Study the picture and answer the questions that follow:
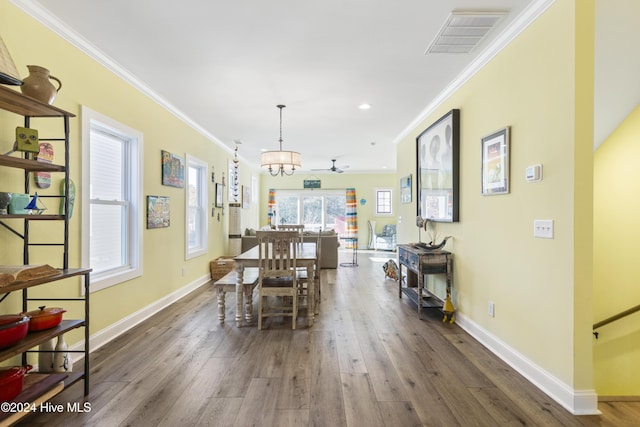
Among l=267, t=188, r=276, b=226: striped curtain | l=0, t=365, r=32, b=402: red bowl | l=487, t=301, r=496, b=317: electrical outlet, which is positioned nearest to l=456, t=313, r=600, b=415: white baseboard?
l=487, t=301, r=496, b=317: electrical outlet

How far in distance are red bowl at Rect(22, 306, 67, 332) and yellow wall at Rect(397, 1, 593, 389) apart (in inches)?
125

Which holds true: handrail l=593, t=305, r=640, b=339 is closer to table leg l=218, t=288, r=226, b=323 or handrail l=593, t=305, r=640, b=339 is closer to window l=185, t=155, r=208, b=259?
table leg l=218, t=288, r=226, b=323

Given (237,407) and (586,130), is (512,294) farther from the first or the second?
(237,407)

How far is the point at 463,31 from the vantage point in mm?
2416

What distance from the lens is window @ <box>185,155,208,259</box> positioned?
5.15 metres

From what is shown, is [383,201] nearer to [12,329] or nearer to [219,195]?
[219,195]

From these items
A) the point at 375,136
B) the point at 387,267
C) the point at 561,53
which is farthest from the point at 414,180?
the point at 561,53

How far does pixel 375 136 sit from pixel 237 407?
4.93 metres

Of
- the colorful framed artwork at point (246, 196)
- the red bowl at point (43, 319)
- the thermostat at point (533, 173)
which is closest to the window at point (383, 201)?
the colorful framed artwork at point (246, 196)

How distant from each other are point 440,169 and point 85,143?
3646 millimetres

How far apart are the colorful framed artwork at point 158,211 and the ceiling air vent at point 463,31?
3352mm

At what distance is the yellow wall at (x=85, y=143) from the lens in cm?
206

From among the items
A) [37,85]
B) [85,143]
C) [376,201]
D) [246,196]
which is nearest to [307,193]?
[376,201]

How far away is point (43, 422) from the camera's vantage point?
179 cm
